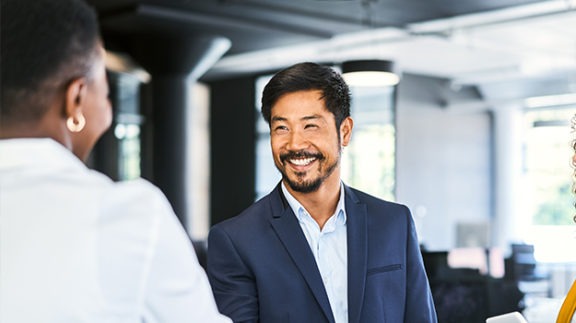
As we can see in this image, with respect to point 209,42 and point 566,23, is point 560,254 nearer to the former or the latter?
point 566,23

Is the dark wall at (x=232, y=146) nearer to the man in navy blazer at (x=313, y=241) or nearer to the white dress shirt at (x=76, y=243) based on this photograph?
the man in navy blazer at (x=313, y=241)

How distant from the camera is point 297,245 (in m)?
2.11

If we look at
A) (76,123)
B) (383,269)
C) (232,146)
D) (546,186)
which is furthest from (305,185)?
(546,186)

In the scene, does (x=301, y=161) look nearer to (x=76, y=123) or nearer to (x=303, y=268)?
(x=303, y=268)

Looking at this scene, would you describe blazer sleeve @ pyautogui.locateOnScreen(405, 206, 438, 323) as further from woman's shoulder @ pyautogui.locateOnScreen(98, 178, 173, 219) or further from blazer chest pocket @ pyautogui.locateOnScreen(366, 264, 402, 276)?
woman's shoulder @ pyautogui.locateOnScreen(98, 178, 173, 219)

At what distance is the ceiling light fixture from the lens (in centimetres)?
796

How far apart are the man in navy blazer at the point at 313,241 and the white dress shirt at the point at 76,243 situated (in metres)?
1.06

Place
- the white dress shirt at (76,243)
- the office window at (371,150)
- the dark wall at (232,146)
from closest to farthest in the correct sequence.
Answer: the white dress shirt at (76,243) < the office window at (371,150) < the dark wall at (232,146)

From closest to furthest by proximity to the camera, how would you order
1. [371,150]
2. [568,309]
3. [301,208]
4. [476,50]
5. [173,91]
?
[301,208], [568,309], [173,91], [476,50], [371,150]

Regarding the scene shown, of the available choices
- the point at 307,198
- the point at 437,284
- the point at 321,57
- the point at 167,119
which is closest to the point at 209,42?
the point at 167,119

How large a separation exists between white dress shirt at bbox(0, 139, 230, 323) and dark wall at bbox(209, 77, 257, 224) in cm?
1384

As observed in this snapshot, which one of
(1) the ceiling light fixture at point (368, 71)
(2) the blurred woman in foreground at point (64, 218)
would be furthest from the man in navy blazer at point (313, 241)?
(1) the ceiling light fixture at point (368, 71)

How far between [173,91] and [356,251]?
9160 mm

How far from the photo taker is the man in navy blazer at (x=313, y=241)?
205 cm
